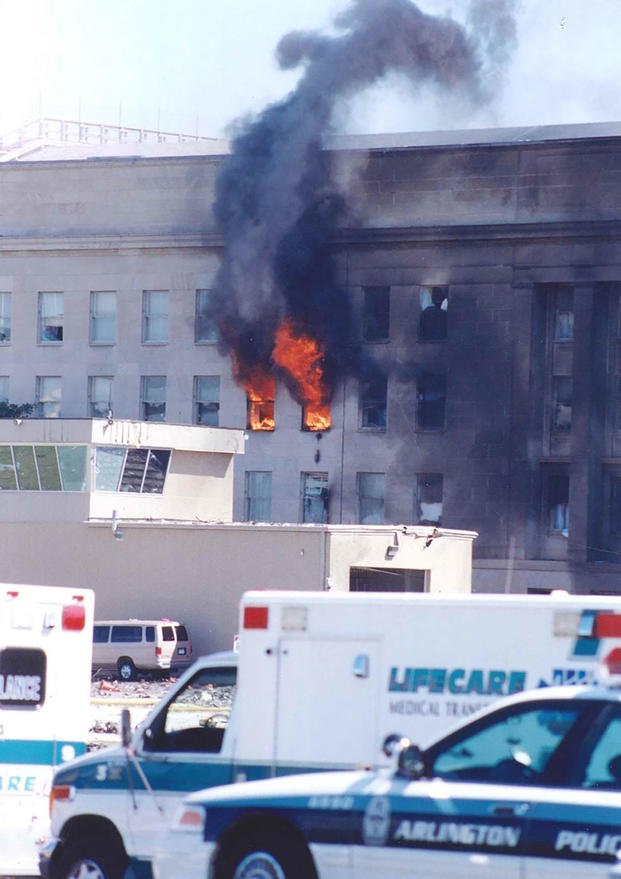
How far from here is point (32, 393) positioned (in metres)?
74.1

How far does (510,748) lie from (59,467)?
43171 mm

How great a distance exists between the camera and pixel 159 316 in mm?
72750

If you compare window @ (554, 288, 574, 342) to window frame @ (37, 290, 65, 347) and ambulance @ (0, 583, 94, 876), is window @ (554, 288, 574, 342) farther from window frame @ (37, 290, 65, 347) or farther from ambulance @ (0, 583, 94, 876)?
ambulance @ (0, 583, 94, 876)

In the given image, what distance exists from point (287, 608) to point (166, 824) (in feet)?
5.86

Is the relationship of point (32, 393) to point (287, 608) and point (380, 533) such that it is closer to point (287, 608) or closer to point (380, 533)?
point (380, 533)

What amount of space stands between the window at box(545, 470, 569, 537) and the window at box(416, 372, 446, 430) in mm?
4899

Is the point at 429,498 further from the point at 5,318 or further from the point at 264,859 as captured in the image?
the point at 264,859

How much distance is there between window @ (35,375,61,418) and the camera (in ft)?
243

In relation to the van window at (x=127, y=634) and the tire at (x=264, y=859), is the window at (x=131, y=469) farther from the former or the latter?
the tire at (x=264, y=859)

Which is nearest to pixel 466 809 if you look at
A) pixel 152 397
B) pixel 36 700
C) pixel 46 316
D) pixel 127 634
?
pixel 36 700

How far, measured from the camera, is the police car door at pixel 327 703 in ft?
39.8

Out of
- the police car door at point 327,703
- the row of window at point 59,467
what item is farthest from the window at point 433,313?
the police car door at point 327,703

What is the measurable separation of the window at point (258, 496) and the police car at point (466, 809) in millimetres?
58996

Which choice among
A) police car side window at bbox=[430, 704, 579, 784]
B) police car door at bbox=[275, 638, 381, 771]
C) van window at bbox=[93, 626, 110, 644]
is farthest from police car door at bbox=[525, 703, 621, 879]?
van window at bbox=[93, 626, 110, 644]
